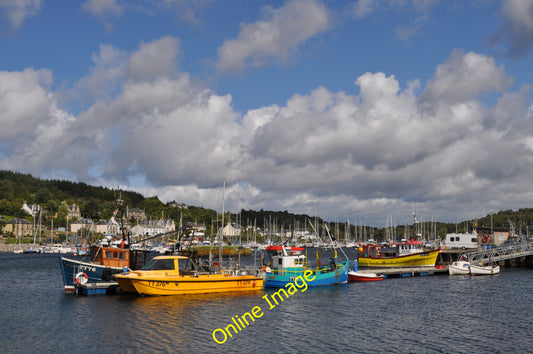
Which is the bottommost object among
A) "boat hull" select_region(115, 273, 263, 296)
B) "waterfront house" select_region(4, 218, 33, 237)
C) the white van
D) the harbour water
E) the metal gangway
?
Answer: the harbour water

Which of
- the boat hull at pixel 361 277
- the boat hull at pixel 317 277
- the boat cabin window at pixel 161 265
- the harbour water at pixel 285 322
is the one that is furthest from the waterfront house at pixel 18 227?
the boat hull at pixel 317 277

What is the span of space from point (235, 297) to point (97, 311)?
12.5m

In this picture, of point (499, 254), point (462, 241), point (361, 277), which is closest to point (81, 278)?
point (361, 277)

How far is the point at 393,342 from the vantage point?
28.8m

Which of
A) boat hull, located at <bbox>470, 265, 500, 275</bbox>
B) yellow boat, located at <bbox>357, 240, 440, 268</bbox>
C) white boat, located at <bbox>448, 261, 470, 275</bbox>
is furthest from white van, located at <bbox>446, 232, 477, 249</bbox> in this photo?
white boat, located at <bbox>448, 261, 470, 275</bbox>

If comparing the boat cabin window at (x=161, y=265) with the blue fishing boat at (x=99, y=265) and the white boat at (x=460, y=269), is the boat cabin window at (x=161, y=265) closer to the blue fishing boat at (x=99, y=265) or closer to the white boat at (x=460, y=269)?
the blue fishing boat at (x=99, y=265)

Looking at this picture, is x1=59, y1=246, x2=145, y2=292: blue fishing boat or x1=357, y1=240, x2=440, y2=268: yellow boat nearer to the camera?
x1=59, y1=246, x2=145, y2=292: blue fishing boat

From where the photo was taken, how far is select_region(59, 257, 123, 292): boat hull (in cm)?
4444

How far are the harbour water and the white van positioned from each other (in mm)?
45165

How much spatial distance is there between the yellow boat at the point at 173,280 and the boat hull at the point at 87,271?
406 centimetres

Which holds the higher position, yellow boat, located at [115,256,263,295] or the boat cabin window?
the boat cabin window

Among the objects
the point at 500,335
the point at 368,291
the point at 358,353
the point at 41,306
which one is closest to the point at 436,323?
the point at 500,335

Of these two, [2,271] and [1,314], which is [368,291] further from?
[2,271]

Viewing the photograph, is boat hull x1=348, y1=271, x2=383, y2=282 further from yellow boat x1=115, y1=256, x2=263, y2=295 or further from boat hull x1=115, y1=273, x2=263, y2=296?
yellow boat x1=115, y1=256, x2=263, y2=295
